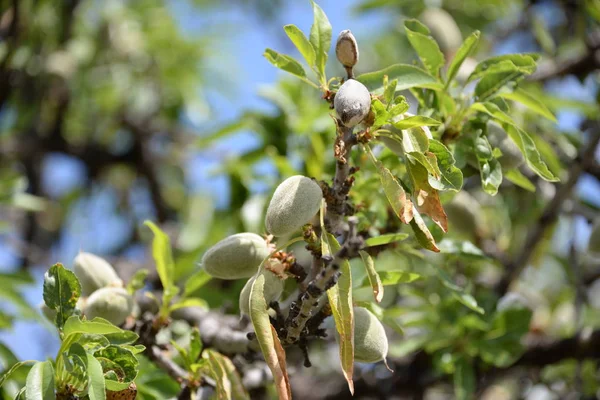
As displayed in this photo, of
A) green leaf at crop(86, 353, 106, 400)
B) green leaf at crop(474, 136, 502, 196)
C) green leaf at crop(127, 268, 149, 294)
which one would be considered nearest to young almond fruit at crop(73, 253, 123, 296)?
green leaf at crop(127, 268, 149, 294)

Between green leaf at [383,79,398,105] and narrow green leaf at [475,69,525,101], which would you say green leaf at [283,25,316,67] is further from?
narrow green leaf at [475,69,525,101]

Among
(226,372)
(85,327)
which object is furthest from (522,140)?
(85,327)

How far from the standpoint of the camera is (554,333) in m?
1.94

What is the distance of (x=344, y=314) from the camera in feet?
2.82

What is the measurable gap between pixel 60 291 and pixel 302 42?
49 centimetres

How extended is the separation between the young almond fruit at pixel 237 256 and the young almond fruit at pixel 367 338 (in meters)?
0.16

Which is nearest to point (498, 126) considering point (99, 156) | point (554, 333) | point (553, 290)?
point (554, 333)

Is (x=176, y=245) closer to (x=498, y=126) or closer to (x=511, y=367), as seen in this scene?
(x=511, y=367)

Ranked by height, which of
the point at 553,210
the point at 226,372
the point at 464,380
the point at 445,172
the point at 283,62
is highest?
the point at 283,62

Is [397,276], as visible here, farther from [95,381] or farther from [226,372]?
[95,381]

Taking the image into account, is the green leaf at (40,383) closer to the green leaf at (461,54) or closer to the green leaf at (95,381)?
the green leaf at (95,381)

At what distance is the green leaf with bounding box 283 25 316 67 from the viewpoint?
38.7 inches

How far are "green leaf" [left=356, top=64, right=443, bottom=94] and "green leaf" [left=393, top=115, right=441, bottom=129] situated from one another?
0.09 meters

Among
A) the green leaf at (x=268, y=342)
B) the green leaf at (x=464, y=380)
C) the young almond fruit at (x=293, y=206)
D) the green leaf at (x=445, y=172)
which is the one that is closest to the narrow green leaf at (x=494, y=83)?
the green leaf at (x=445, y=172)
